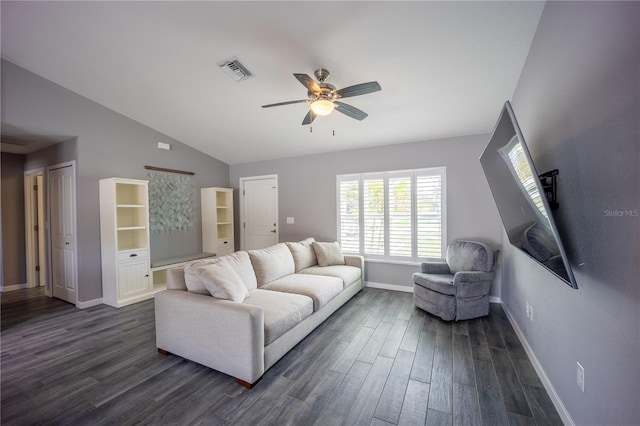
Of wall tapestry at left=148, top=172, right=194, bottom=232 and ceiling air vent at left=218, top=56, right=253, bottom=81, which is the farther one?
wall tapestry at left=148, top=172, right=194, bottom=232

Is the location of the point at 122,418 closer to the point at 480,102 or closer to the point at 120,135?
the point at 120,135

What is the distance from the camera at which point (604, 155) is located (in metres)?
1.19

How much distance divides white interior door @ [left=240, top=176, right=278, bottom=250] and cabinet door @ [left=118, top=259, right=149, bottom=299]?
204 centimetres

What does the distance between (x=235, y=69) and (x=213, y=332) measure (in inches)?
103

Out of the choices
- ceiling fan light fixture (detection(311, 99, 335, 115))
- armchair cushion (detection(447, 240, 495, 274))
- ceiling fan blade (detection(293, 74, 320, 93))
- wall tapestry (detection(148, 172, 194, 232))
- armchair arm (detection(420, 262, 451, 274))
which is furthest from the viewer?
wall tapestry (detection(148, 172, 194, 232))

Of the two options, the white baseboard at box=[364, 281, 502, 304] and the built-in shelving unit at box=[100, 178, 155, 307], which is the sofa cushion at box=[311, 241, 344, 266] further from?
the built-in shelving unit at box=[100, 178, 155, 307]

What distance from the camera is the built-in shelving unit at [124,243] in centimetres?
370

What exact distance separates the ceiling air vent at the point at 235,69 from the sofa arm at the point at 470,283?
3.34m

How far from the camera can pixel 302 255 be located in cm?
391

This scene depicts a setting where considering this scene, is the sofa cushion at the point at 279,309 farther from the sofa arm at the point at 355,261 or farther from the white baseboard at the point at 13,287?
the white baseboard at the point at 13,287

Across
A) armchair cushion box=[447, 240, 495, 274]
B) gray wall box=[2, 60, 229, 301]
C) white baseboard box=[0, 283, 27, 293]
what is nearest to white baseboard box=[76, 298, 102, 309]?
gray wall box=[2, 60, 229, 301]

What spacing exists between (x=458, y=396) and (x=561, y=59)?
7.81 ft

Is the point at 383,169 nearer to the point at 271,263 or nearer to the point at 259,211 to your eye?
the point at 271,263

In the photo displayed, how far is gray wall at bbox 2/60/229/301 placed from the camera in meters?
3.12
